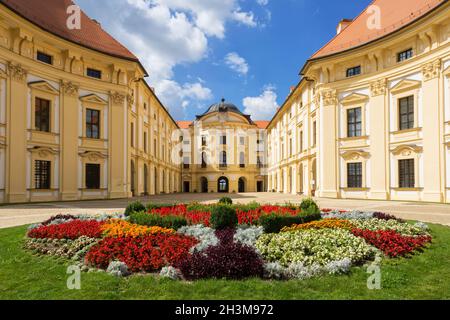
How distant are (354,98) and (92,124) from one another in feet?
67.8

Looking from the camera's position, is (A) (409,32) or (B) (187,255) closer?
(B) (187,255)

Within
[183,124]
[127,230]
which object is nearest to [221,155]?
[183,124]

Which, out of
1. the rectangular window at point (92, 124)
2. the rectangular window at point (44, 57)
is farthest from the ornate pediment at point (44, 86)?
the rectangular window at point (92, 124)

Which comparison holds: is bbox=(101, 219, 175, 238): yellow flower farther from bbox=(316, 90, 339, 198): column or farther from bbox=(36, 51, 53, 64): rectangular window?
bbox=(316, 90, 339, 198): column

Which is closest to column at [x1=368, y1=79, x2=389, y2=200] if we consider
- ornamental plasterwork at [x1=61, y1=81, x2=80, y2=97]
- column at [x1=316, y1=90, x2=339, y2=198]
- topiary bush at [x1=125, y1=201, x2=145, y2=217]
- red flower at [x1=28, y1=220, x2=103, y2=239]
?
column at [x1=316, y1=90, x2=339, y2=198]

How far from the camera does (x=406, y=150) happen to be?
Result: 21.7 meters

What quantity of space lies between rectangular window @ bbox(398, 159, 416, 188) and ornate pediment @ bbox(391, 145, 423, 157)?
52cm

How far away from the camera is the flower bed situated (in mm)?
5277

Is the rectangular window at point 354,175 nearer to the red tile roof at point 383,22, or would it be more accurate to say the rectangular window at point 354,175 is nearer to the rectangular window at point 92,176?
the red tile roof at point 383,22

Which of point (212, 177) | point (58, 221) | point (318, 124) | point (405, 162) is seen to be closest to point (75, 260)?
point (58, 221)

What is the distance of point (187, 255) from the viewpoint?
5914 mm

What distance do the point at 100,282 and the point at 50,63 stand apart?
21872mm

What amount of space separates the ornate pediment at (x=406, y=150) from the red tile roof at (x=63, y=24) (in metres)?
21.4
